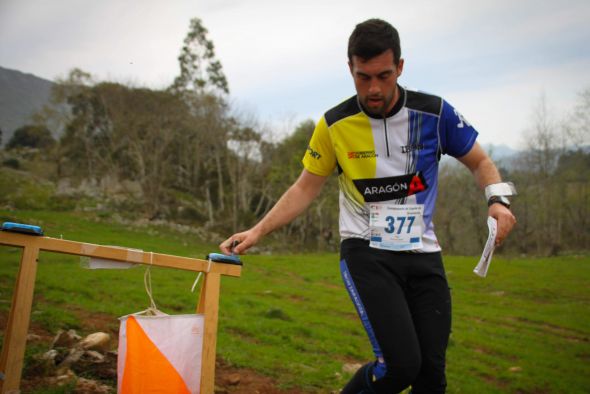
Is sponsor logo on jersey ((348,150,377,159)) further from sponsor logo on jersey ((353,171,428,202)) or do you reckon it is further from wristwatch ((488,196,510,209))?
wristwatch ((488,196,510,209))

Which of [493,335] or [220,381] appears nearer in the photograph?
[220,381]

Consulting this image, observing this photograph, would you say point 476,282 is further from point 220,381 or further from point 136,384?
point 136,384

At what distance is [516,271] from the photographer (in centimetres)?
→ 2533

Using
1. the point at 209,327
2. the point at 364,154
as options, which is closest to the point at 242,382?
the point at 209,327

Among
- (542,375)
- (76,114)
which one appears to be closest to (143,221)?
(76,114)

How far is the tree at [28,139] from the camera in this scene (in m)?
47.0

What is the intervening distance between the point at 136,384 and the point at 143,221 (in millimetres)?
33408

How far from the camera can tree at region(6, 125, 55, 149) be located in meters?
47.0

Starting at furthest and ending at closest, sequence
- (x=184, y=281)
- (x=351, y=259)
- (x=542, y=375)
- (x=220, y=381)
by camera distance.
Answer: (x=184, y=281) < (x=542, y=375) < (x=220, y=381) < (x=351, y=259)

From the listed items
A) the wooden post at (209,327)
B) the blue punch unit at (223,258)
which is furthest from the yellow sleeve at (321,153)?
the wooden post at (209,327)

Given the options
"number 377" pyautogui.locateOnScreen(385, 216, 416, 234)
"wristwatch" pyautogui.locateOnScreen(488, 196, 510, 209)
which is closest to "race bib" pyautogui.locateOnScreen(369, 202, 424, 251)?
"number 377" pyautogui.locateOnScreen(385, 216, 416, 234)

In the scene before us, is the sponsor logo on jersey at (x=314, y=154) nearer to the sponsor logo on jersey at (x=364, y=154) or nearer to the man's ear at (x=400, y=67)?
the sponsor logo on jersey at (x=364, y=154)

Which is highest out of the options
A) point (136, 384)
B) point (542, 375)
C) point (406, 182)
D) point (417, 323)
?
point (406, 182)

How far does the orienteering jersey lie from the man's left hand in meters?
0.46
